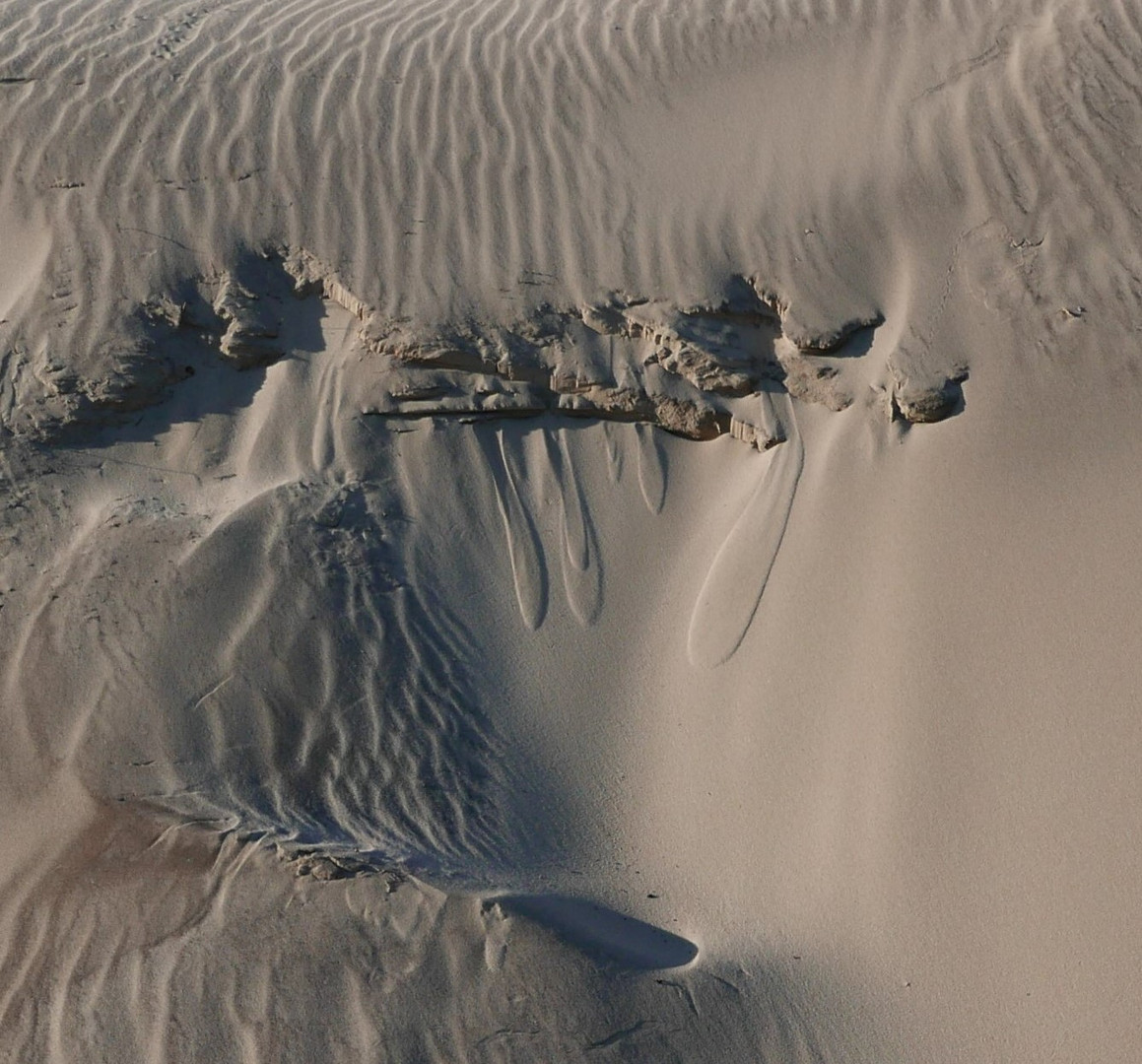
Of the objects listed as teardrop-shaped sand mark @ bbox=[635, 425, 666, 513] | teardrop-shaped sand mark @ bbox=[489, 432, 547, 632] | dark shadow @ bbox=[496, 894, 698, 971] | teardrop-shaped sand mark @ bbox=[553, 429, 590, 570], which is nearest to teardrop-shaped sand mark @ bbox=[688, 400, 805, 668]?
teardrop-shaped sand mark @ bbox=[635, 425, 666, 513]

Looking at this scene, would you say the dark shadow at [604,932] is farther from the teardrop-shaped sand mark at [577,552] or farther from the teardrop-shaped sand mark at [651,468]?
the teardrop-shaped sand mark at [651,468]

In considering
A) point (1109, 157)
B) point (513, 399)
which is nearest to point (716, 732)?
point (513, 399)

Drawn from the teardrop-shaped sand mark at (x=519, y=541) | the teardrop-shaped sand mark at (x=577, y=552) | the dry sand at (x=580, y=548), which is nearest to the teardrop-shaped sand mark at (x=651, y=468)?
the dry sand at (x=580, y=548)

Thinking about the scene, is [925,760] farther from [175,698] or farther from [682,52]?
[682,52]

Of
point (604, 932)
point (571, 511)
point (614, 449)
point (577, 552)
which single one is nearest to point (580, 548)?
point (577, 552)

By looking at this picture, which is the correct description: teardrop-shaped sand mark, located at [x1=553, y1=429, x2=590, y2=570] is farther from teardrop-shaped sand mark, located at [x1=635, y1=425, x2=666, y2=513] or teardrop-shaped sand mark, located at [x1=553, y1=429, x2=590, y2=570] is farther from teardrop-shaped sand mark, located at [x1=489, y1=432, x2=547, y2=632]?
teardrop-shaped sand mark, located at [x1=635, y1=425, x2=666, y2=513]

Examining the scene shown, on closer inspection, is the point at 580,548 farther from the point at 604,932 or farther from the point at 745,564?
the point at 604,932

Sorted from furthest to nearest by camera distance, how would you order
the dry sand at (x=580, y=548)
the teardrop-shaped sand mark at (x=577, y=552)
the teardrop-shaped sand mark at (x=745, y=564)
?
the teardrop-shaped sand mark at (x=577, y=552) < the teardrop-shaped sand mark at (x=745, y=564) < the dry sand at (x=580, y=548)
